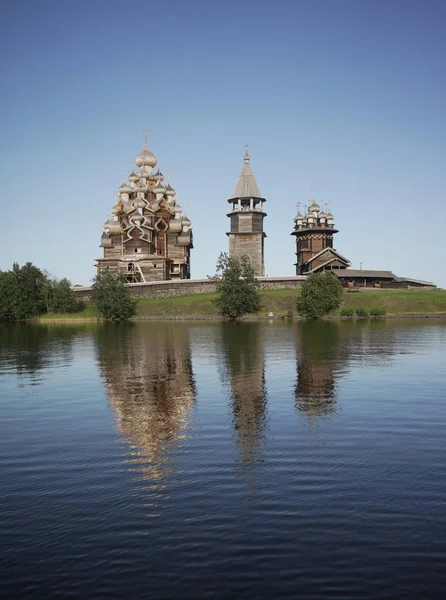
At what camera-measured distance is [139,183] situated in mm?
99312

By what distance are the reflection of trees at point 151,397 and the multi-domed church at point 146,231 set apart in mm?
58346

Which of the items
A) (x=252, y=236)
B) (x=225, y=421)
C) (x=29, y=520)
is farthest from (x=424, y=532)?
(x=252, y=236)

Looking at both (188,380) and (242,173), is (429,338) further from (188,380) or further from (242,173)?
(242,173)

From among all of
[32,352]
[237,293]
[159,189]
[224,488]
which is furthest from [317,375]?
[159,189]

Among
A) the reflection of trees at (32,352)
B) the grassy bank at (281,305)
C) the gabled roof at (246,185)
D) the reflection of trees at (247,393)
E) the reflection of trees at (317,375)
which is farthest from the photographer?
the gabled roof at (246,185)

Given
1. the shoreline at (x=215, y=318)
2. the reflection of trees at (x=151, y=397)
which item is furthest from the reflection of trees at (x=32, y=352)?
the shoreline at (x=215, y=318)

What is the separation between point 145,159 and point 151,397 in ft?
287

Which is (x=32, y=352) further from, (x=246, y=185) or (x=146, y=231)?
(x=246, y=185)

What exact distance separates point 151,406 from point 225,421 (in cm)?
328

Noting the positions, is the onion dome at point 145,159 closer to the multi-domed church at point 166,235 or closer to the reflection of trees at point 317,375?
the multi-domed church at point 166,235

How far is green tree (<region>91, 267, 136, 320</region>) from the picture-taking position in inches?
3127

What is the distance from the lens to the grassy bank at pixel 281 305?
82.1 metres

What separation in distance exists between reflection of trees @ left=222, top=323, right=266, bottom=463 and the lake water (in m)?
0.10

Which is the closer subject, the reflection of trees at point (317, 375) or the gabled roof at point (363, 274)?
the reflection of trees at point (317, 375)
